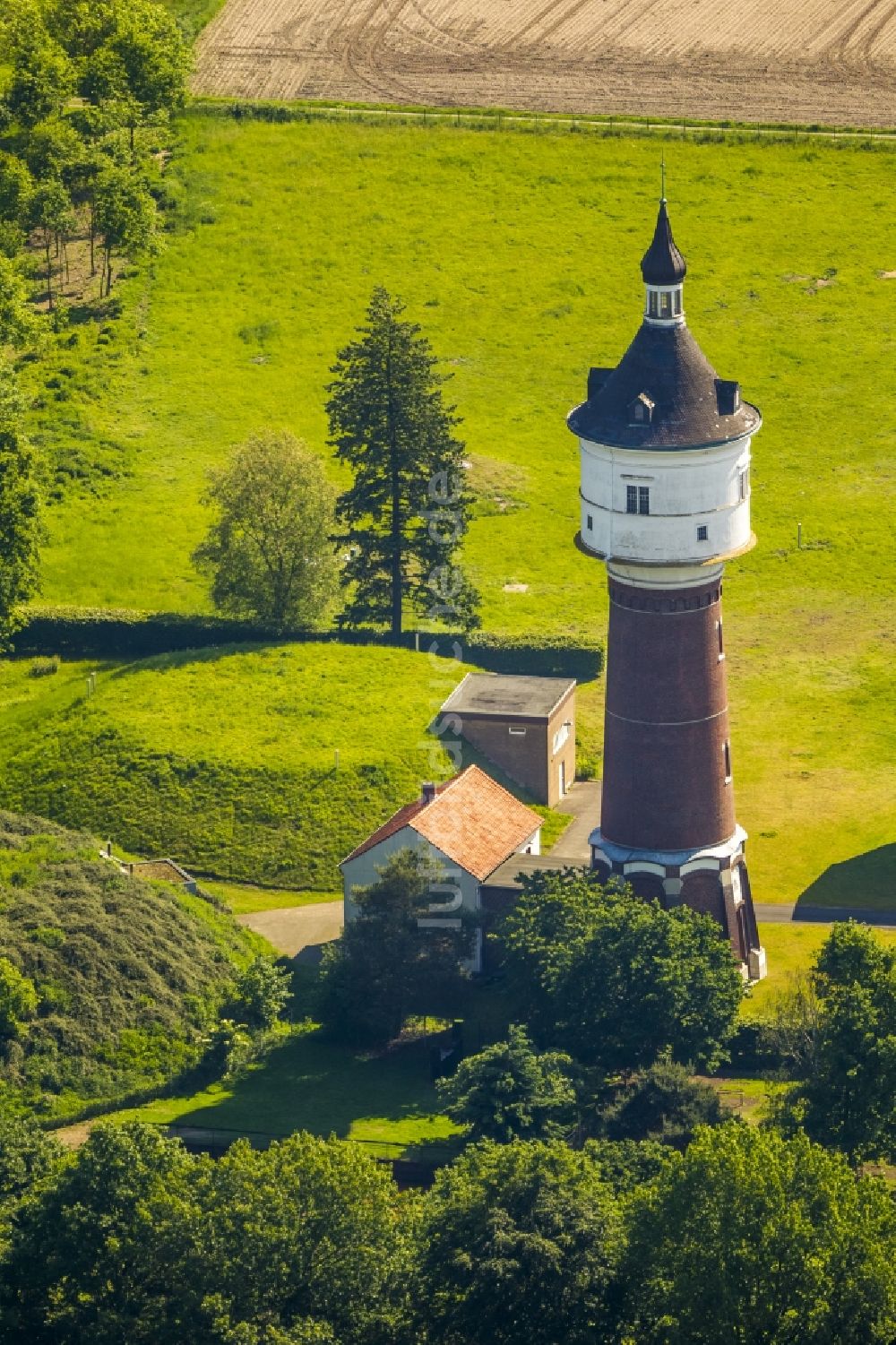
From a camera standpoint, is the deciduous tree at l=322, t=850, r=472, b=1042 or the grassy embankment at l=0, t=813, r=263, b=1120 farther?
the deciduous tree at l=322, t=850, r=472, b=1042

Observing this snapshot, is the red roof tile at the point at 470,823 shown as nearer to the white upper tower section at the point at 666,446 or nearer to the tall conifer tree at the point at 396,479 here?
the white upper tower section at the point at 666,446

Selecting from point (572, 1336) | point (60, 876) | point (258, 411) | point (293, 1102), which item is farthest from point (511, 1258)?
point (258, 411)

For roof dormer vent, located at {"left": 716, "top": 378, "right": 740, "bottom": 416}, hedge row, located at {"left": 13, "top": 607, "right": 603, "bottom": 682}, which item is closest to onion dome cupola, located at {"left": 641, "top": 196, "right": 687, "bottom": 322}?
roof dormer vent, located at {"left": 716, "top": 378, "right": 740, "bottom": 416}

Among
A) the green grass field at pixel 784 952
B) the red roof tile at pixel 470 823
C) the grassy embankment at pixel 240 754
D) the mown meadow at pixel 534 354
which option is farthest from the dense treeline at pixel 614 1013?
the mown meadow at pixel 534 354

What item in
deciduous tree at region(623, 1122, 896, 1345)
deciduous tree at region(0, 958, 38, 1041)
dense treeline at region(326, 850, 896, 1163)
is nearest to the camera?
deciduous tree at region(623, 1122, 896, 1345)

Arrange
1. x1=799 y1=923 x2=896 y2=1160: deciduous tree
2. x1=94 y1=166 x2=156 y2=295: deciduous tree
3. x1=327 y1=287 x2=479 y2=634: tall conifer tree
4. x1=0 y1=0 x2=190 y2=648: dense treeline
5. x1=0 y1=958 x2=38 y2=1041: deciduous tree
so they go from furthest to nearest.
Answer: x1=94 y1=166 x2=156 y2=295: deciduous tree, x1=0 y1=0 x2=190 y2=648: dense treeline, x1=327 y1=287 x2=479 y2=634: tall conifer tree, x1=0 y1=958 x2=38 y2=1041: deciduous tree, x1=799 y1=923 x2=896 y2=1160: deciduous tree

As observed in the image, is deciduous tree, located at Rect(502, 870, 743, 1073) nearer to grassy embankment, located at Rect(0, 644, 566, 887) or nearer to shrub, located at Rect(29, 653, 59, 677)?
grassy embankment, located at Rect(0, 644, 566, 887)

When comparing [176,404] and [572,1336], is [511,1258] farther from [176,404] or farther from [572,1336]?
[176,404]
